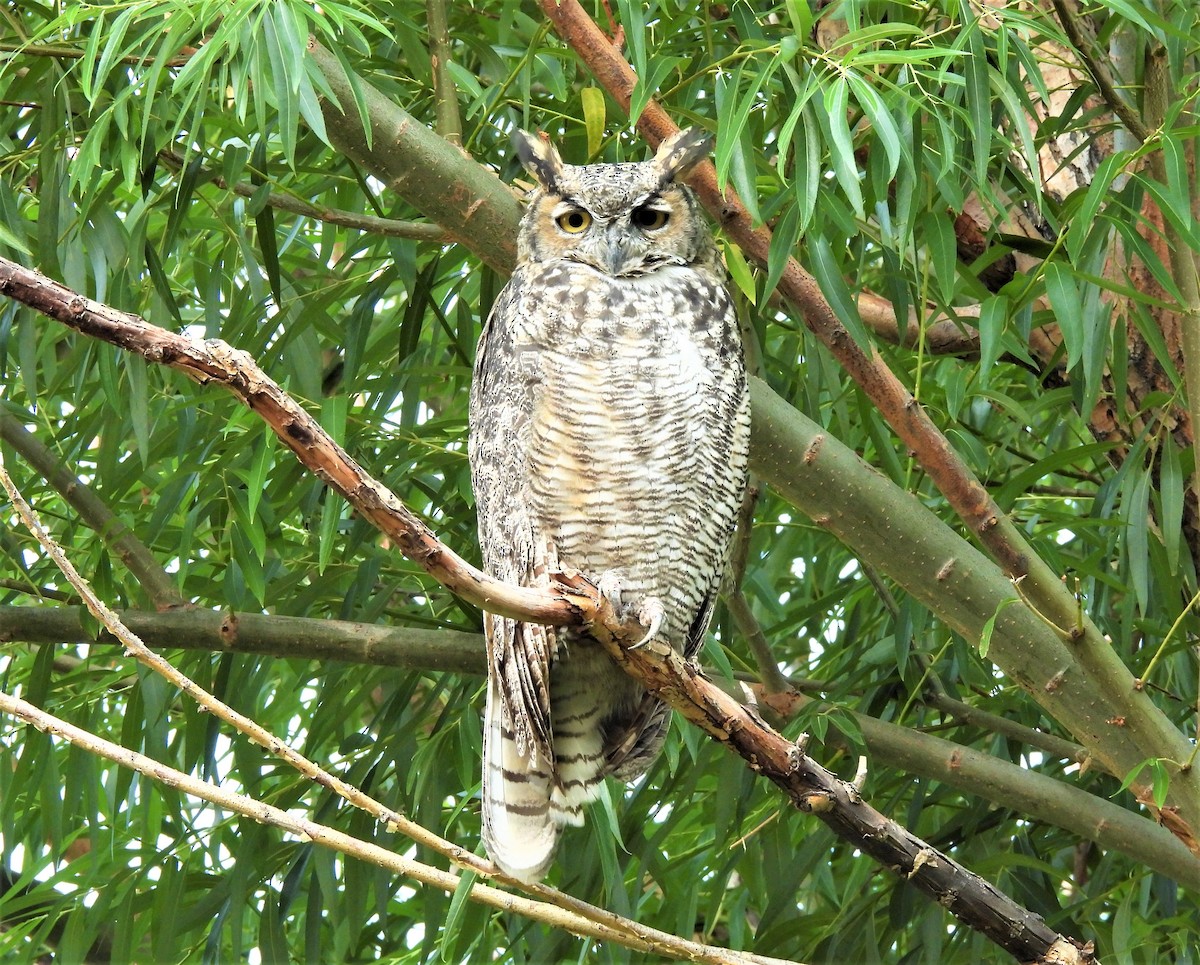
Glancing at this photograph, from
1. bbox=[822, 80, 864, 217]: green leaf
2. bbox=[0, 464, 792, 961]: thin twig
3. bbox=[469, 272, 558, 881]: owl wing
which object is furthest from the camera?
bbox=[469, 272, 558, 881]: owl wing

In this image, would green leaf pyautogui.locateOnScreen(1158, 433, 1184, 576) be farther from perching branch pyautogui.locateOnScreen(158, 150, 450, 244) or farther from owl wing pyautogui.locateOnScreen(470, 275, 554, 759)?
perching branch pyautogui.locateOnScreen(158, 150, 450, 244)

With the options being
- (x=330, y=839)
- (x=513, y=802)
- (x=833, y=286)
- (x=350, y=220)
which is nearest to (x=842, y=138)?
(x=833, y=286)

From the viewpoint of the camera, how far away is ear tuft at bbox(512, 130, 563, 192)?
2.12 meters

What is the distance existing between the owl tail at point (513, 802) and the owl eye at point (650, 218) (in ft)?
2.37

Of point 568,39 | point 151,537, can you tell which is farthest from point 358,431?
point 568,39

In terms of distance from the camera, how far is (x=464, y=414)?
2.88m

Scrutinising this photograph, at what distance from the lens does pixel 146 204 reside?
2.29m

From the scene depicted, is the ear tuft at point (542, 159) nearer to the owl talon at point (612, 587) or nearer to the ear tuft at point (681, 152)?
the ear tuft at point (681, 152)

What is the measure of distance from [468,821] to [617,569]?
3.01ft

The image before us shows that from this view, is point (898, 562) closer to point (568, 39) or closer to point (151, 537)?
point (568, 39)

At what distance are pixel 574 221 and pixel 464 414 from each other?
813mm

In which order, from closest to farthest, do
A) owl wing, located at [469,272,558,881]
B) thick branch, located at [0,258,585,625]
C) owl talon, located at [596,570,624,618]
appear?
thick branch, located at [0,258,585,625] < owl talon, located at [596,570,624,618] < owl wing, located at [469,272,558,881]

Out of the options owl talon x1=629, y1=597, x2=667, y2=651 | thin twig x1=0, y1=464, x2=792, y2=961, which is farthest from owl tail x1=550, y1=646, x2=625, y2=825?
thin twig x1=0, y1=464, x2=792, y2=961

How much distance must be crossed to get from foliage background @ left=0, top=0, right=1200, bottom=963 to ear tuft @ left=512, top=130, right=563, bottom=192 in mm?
80
